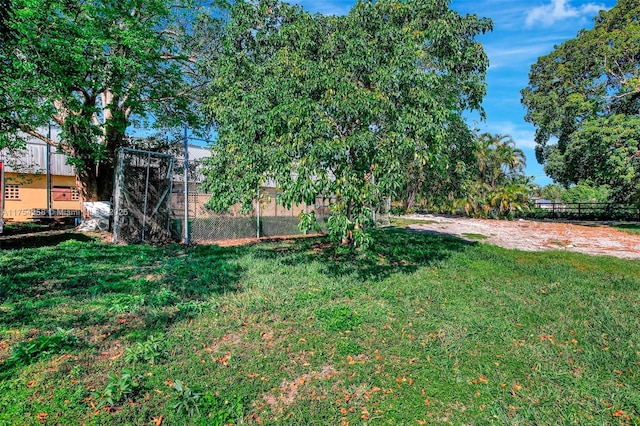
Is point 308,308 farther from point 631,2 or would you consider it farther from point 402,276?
point 631,2

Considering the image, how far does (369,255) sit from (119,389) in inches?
230

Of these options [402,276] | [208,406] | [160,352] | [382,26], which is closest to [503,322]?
[402,276]

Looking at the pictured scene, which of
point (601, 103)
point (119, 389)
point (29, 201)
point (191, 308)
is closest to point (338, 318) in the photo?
point (191, 308)

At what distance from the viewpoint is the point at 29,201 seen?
17.8 metres

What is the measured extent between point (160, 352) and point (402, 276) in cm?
435

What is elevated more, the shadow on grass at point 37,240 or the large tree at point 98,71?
the large tree at point 98,71

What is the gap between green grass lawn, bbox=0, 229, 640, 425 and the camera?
2.66m

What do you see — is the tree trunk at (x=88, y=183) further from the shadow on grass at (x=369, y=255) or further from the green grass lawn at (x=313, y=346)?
the shadow on grass at (x=369, y=255)

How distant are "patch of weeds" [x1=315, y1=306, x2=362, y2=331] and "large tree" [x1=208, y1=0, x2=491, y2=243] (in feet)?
3.52

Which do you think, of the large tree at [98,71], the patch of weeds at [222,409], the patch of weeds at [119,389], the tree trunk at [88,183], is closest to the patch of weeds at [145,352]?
the patch of weeds at [119,389]

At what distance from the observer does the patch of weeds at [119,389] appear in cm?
261

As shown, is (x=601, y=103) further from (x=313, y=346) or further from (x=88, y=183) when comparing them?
(x=88, y=183)

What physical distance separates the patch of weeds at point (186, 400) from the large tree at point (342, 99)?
283 cm

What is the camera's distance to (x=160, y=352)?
3352mm
